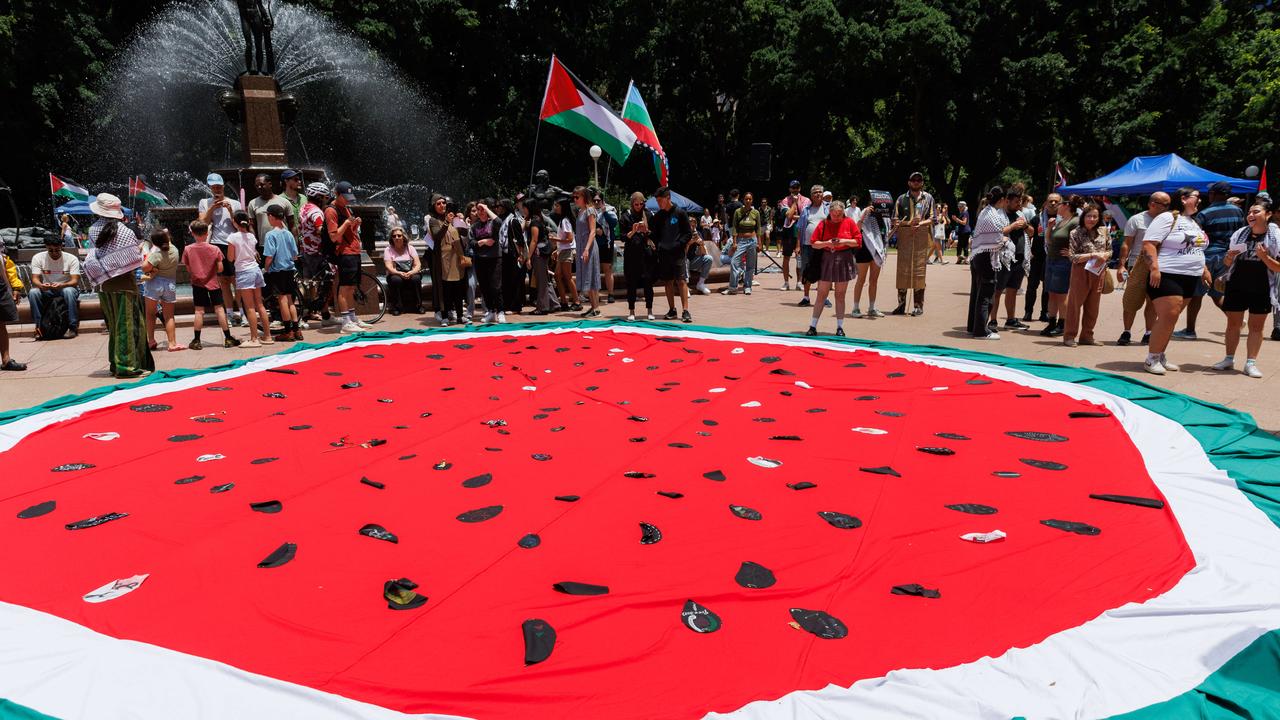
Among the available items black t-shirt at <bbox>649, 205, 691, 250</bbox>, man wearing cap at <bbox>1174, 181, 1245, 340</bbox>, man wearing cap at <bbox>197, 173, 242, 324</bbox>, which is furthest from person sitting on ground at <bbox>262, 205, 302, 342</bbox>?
man wearing cap at <bbox>1174, 181, 1245, 340</bbox>

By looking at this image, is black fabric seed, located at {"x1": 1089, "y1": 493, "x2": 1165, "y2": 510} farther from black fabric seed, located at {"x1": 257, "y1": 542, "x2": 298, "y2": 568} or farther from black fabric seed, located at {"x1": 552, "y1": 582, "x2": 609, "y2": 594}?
black fabric seed, located at {"x1": 257, "y1": 542, "x2": 298, "y2": 568}

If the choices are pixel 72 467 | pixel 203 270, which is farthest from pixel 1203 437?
pixel 203 270

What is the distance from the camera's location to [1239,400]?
6047 millimetres

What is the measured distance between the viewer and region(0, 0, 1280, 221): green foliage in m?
28.4

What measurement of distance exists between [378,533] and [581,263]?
27.8 feet

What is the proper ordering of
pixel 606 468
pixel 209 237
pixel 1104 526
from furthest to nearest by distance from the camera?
pixel 209 237
pixel 606 468
pixel 1104 526

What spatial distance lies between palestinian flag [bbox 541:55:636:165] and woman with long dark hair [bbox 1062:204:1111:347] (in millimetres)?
6339

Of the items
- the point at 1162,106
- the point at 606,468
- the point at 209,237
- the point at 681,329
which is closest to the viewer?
the point at 606,468

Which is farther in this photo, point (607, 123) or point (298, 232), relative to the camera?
point (607, 123)

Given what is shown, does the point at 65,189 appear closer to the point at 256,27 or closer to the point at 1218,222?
the point at 256,27

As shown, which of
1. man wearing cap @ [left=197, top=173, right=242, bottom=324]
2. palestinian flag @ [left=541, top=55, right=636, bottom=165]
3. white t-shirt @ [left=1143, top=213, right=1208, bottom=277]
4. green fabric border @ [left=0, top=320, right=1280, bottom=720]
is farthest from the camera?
palestinian flag @ [left=541, top=55, right=636, bottom=165]

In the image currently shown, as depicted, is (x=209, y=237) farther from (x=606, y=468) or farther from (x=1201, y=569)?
(x=1201, y=569)

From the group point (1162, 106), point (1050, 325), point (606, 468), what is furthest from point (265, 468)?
point (1162, 106)

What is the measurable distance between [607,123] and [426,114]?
21.7 m
